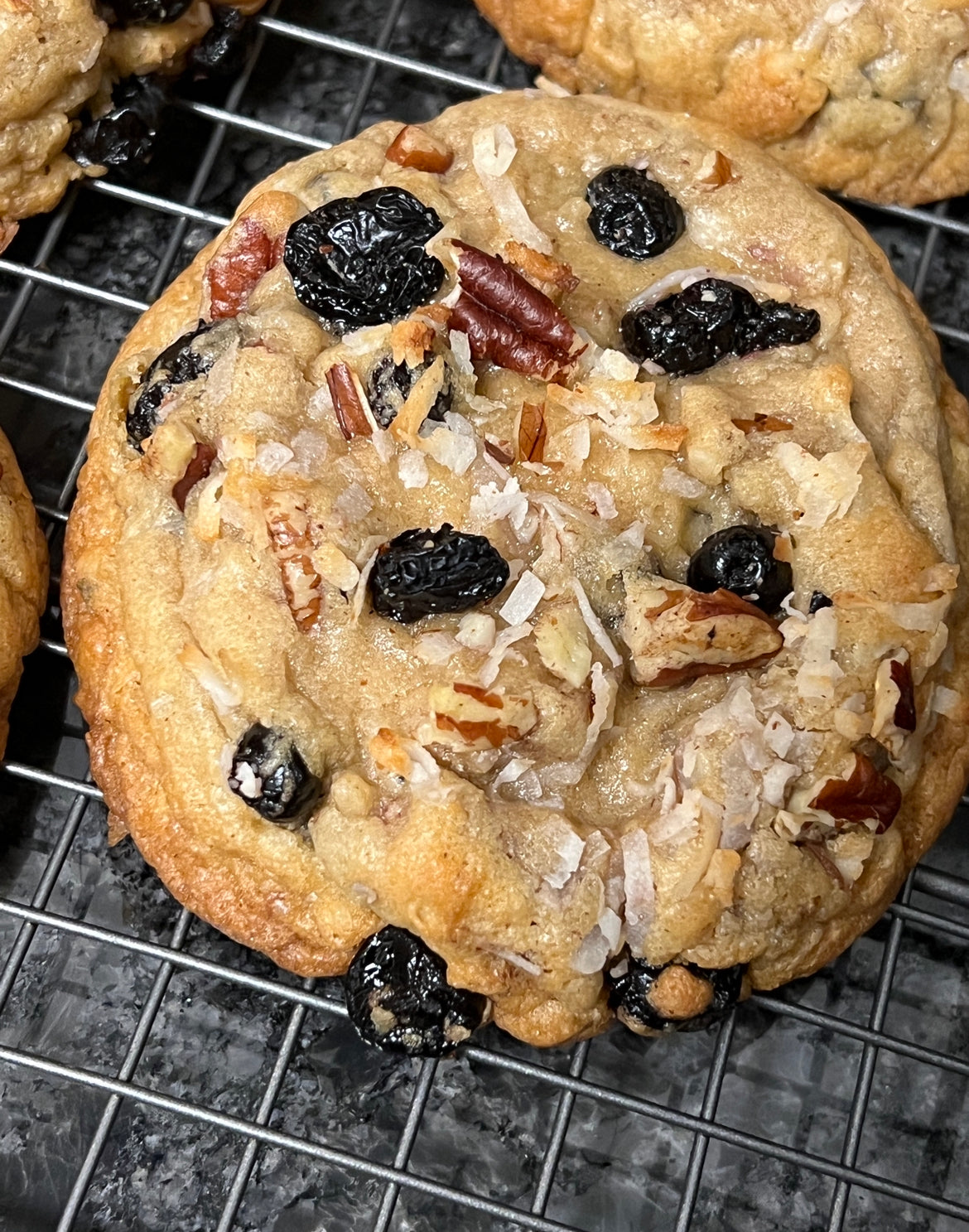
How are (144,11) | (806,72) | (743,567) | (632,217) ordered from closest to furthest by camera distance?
(743,567), (632,217), (806,72), (144,11)

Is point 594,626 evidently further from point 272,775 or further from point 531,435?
point 272,775

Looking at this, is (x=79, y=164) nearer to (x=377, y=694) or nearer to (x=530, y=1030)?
(x=377, y=694)

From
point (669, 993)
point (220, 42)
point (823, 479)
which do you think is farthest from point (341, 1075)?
point (220, 42)

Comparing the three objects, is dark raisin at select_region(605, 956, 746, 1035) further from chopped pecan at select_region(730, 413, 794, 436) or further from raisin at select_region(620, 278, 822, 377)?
raisin at select_region(620, 278, 822, 377)

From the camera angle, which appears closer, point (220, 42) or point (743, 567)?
point (743, 567)

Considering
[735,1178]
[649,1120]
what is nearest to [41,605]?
[649,1120]
